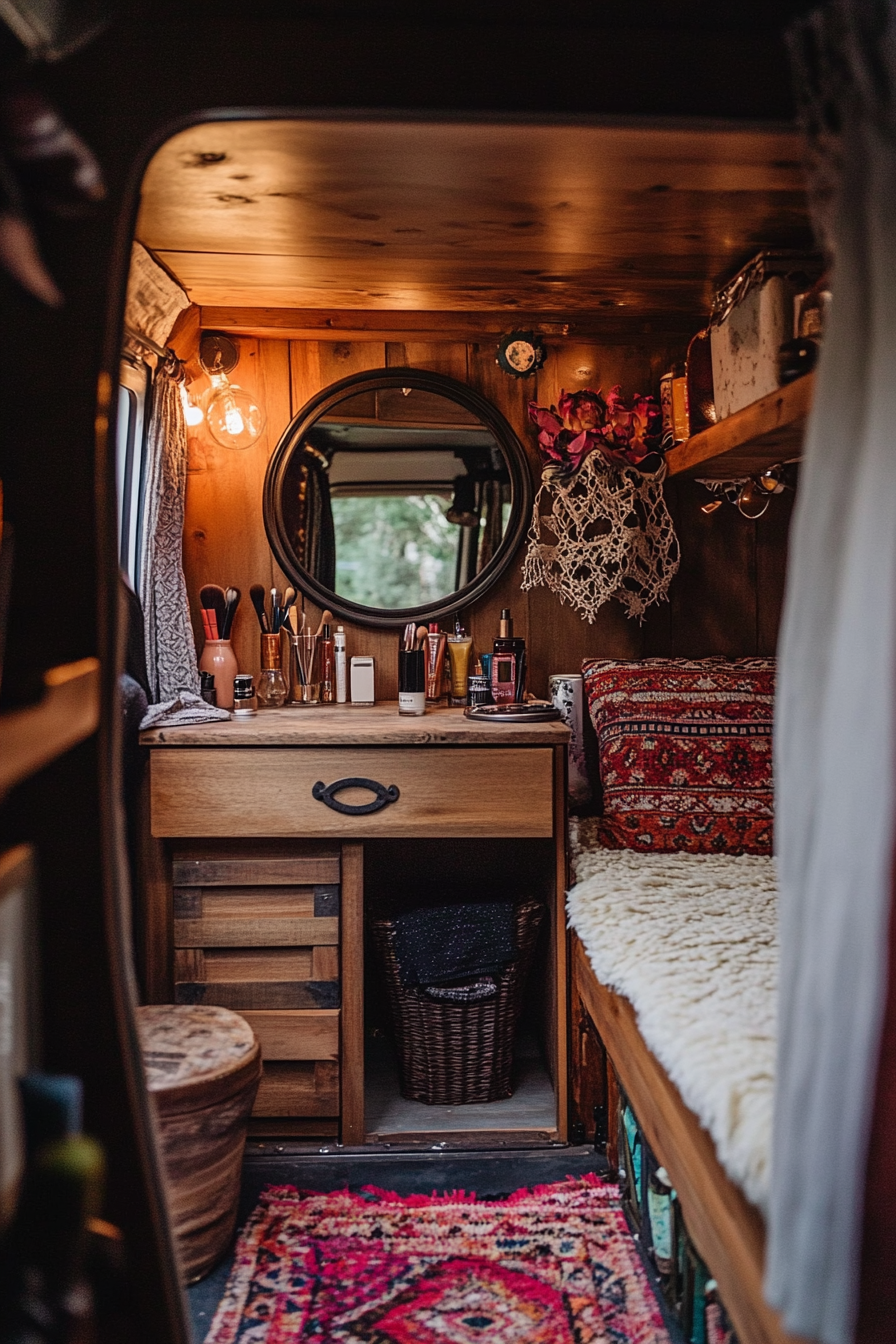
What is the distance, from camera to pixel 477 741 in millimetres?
2176

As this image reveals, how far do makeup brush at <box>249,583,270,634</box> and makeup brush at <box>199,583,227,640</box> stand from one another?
0.28 feet

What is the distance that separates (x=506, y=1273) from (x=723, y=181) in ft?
6.26

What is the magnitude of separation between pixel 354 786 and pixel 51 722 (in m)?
1.32

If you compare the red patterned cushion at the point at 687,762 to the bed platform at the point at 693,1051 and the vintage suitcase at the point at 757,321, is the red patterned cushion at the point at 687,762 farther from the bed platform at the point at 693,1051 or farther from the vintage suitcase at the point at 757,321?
the vintage suitcase at the point at 757,321

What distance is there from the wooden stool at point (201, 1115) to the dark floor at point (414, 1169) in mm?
219

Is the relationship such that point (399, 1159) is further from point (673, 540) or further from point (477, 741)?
point (673, 540)

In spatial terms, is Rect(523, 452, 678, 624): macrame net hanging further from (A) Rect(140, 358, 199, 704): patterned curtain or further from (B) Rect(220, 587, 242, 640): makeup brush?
(A) Rect(140, 358, 199, 704): patterned curtain

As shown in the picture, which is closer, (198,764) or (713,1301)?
(713,1301)

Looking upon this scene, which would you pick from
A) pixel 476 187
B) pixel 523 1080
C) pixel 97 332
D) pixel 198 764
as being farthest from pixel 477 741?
pixel 97 332

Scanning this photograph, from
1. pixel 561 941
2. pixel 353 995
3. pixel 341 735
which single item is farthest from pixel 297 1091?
pixel 341 735

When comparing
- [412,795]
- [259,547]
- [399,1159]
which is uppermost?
[259,547]

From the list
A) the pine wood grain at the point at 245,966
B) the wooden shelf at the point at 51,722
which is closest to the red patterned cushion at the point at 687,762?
the pine wood grain at the point at 245,966

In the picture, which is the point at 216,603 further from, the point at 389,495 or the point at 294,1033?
the point at 294,1033

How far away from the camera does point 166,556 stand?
8.21 feet
